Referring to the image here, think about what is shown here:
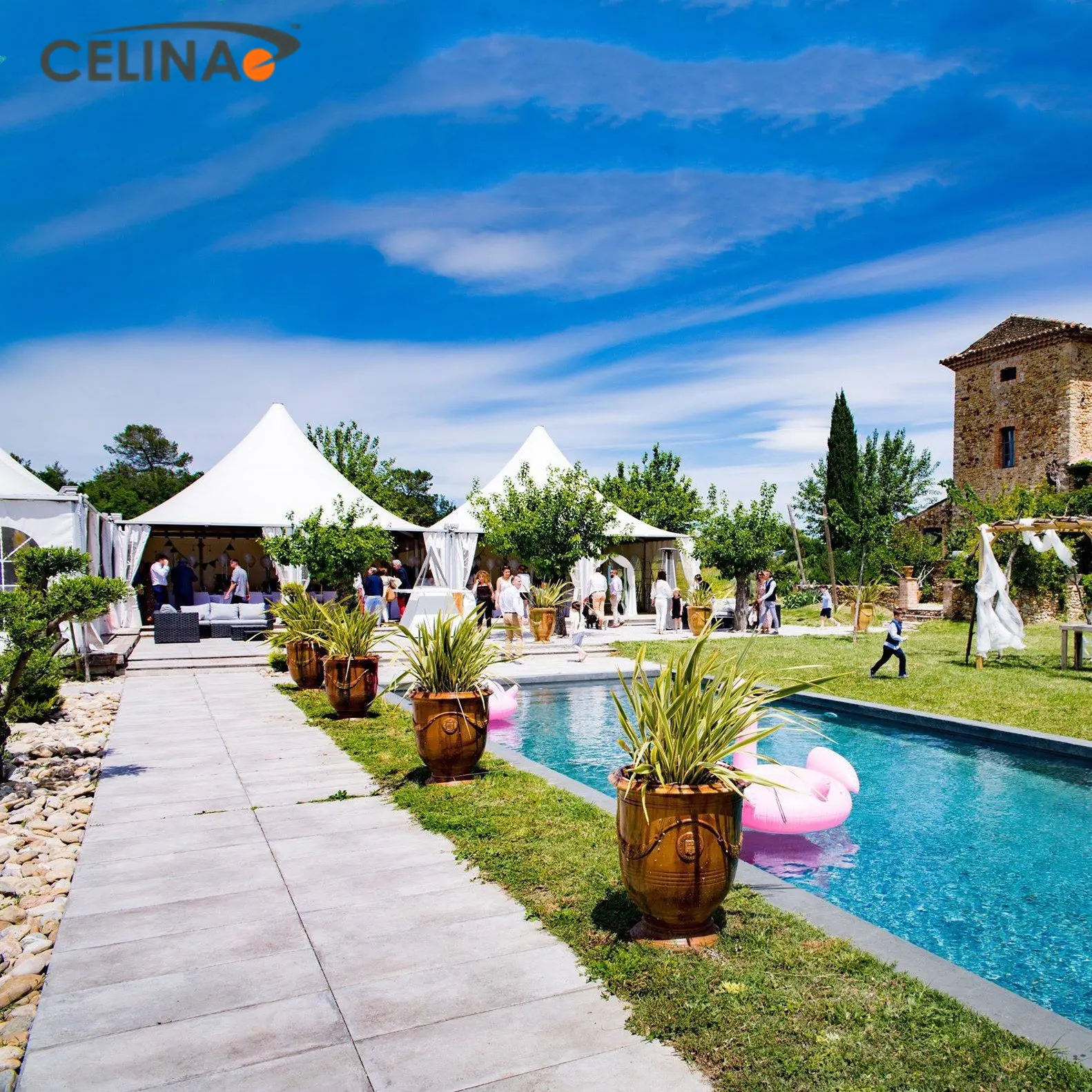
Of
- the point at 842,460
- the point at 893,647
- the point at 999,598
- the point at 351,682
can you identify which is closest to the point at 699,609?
the point at 999,598

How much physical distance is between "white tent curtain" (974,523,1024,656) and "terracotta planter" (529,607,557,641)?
8258 mm

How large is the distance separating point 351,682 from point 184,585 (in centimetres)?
1471

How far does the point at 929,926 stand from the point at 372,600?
541 inches

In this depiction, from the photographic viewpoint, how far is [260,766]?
22.8ft

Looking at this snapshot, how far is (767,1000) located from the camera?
9.84 feet

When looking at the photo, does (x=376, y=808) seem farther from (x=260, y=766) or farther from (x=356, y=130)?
(x=356, y=130)

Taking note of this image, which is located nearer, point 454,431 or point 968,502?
point 968,502

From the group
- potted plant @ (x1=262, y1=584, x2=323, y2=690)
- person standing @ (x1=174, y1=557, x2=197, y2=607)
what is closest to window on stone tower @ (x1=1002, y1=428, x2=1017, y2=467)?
person standing @ (x1=174, y1=557, x2=197, y2=607)

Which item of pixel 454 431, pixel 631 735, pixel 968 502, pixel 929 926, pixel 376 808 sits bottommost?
pixel 929 926

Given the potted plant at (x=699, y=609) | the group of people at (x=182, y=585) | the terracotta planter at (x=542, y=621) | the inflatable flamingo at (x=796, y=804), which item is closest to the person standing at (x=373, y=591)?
the terracotta planter at (x=542, y=621)

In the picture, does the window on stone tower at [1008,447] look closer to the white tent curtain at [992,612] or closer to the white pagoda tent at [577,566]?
the white pagoda tent at [577,566]

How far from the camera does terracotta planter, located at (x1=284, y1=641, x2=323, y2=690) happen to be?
35.9 ft

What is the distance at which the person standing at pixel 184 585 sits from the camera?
2177 centimetres

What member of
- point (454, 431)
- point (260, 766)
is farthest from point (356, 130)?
point (454, 431)
